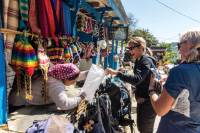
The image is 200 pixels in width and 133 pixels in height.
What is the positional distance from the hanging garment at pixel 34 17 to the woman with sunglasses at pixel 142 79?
34.7 inches

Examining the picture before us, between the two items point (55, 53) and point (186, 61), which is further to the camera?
point (55, 53)

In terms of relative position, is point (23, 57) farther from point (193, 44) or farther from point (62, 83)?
point (193, 44)

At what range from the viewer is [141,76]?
348 centimetres

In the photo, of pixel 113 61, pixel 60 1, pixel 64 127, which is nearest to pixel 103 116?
pixel 64 127

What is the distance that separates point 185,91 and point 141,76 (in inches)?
55.9

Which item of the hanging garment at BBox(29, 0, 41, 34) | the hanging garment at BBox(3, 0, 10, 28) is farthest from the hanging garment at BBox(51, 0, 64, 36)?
the hanging garment at BBox(3, 0, 10, 28)

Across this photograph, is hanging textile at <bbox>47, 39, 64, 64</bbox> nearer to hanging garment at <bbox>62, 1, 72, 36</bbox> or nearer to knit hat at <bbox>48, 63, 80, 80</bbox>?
hanging garment at <bbox>62, 1, 72, 36</bbox>

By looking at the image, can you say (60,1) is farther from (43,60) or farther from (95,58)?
(95,58)

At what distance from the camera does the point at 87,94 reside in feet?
9.96

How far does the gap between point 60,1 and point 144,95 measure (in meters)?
1.55

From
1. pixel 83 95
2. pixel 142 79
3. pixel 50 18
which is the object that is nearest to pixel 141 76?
pixel 142 79

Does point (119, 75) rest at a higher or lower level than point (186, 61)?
lower

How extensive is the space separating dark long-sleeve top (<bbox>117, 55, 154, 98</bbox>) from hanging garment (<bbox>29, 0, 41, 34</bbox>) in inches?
41.3

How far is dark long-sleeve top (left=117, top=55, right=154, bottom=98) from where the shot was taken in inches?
137
